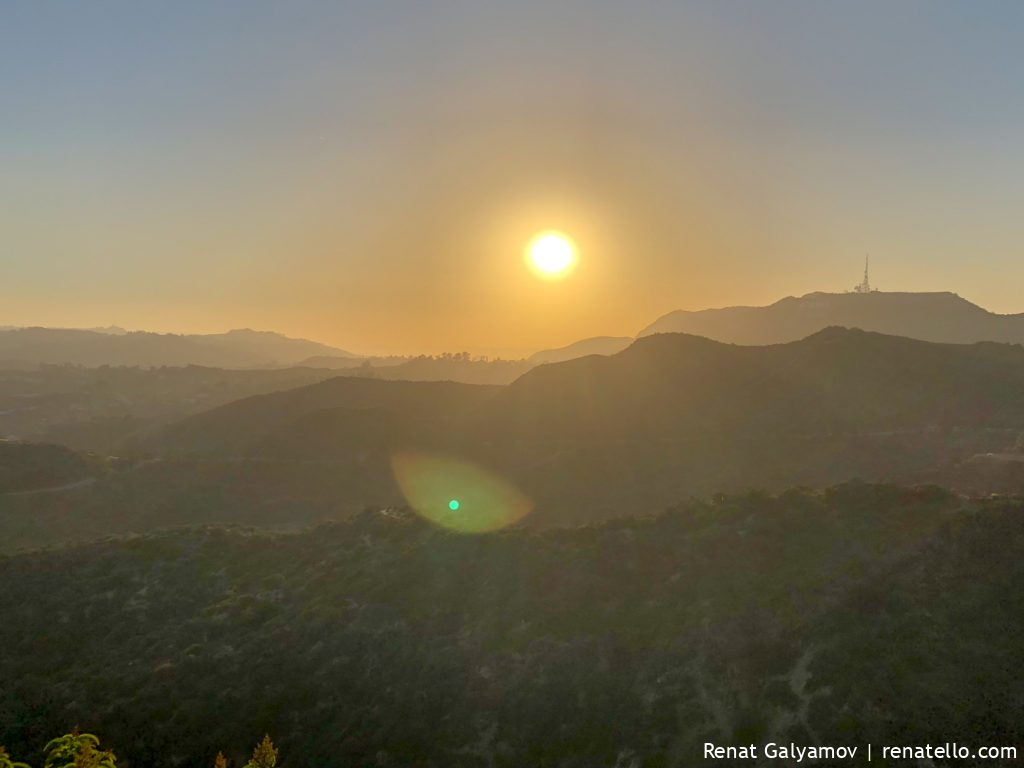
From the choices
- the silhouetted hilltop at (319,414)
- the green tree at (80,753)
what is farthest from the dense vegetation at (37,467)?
the green tree at (80,753)

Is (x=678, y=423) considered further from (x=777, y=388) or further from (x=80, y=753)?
(x=80, y=753)

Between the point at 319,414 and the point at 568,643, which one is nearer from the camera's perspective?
the point at 568,643

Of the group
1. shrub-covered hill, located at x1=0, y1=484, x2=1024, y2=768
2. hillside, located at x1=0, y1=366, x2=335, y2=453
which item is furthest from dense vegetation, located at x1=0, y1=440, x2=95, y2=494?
shrub-covered hill, located at x1=0, y1=484, x2=1024, y2=768

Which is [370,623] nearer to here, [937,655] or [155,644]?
[155,644]

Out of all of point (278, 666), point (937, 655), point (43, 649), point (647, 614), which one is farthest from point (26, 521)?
point (937, 655)

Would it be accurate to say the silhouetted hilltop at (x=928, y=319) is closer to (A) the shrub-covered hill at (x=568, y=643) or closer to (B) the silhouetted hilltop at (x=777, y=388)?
(B) the silhouetted hilltop at (x=777, y=388)

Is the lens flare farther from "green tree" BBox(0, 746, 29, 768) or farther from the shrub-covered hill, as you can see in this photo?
"green tree" BBox(0, 746, 29, 768)

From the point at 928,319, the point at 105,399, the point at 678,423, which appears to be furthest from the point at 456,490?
the point at 928,319

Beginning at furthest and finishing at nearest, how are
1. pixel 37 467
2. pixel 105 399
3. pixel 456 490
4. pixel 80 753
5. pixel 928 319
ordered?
pixel 928 319, pixel 105 399, pixel 37 467, pixel 456 490, pixel 80 753
